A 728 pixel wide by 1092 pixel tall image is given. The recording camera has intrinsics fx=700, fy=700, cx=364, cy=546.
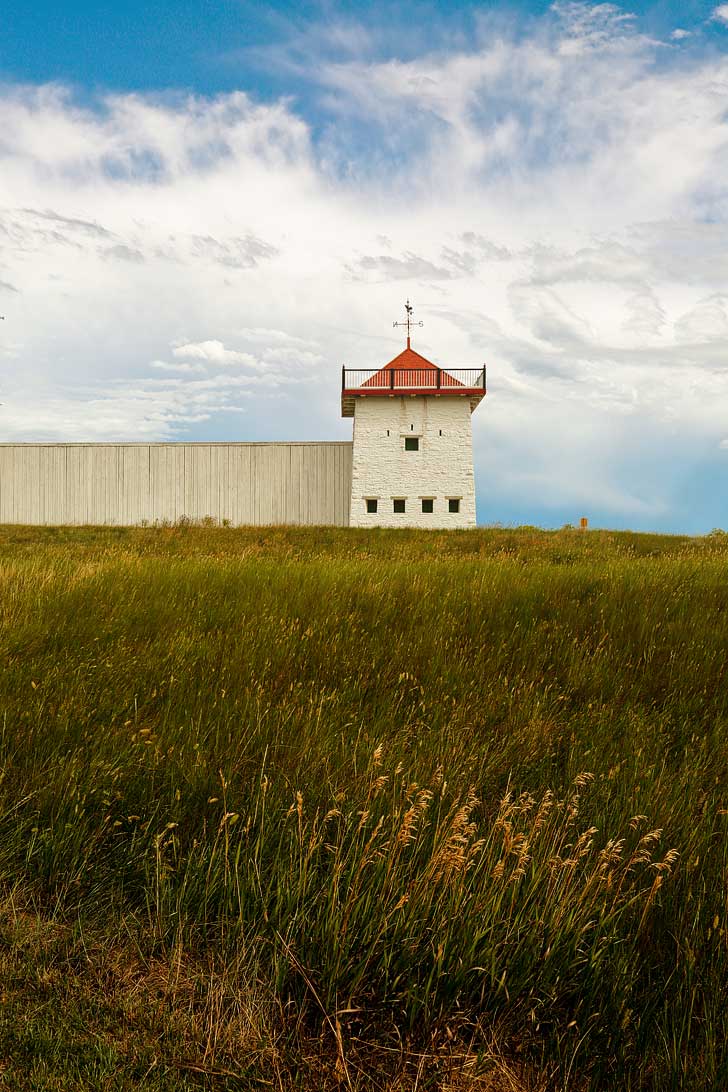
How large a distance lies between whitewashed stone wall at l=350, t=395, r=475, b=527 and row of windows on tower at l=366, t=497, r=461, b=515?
11 centimetres

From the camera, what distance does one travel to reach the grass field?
2.26 m

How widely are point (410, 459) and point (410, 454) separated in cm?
22

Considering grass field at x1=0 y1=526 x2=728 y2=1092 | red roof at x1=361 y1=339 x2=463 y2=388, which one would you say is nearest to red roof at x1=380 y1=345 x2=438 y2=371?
red roof at x1=361 y1=339 x2=463 y2=388

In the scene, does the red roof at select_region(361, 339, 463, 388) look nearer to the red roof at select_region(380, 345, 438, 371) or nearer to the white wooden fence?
the red roof at select_region(380, 345, 438, 371)

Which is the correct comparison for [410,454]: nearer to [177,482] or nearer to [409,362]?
[409,362]

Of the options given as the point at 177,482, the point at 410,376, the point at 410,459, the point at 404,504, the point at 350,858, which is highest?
the point at 410,376

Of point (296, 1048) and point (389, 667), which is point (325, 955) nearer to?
point (296, 1048)

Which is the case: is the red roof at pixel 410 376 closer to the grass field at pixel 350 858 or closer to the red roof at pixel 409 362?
the red roof at pixel 409 362

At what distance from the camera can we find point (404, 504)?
1156 inches

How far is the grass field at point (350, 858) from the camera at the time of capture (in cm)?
226

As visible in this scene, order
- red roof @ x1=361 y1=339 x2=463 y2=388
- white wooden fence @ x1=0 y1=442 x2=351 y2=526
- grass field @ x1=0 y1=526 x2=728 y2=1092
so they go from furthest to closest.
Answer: white wooden fence @ x1=0 y1=442 x2=351 y2=526, red roof @ x1=361 y1=339 x2=463 y2=388, grass field @ x1=0 y1=526 x2=728 y2=1092

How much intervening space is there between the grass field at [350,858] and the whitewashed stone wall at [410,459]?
23411mm

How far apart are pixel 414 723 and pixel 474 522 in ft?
81.9

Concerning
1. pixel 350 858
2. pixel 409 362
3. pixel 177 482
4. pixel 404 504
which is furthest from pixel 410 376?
pixel 350 858
